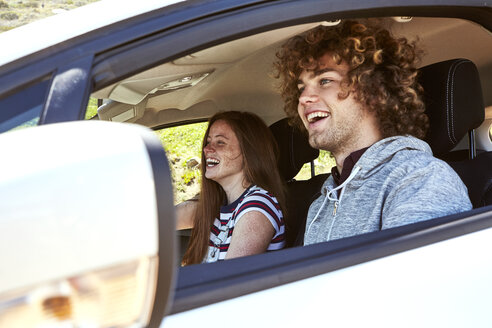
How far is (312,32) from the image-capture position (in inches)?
82.4

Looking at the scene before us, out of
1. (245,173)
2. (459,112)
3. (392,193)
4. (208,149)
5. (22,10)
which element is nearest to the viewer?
(392,193)

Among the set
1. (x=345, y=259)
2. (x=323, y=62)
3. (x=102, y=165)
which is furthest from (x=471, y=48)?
(x=102, y=165)

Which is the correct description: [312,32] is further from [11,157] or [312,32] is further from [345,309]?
[11,157]

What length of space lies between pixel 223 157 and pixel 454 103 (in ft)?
3.97

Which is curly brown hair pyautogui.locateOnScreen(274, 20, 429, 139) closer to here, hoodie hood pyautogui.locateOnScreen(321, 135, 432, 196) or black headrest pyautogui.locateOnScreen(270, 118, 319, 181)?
hoodie hood pyautogui.locateOnScreen(321, 135, 432, 196)

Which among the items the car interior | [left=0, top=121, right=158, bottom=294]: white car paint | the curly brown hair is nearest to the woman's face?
the car interior

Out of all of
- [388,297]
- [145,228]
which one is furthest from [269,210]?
[145,228]

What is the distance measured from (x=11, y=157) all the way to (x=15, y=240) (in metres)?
0.12

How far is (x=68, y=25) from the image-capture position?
1080 mm

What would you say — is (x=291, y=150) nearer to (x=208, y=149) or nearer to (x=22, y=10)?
(x=208, y=149)

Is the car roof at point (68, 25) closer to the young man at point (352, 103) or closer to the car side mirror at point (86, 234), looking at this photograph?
the car side mirror at point (86, 234)

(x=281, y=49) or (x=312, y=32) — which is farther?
(x=281, y=49)

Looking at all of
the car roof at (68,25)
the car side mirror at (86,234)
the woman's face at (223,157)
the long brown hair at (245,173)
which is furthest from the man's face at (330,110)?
the car side mirror at (86,234)

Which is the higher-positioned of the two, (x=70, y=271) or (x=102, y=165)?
(x=102, y=165)
